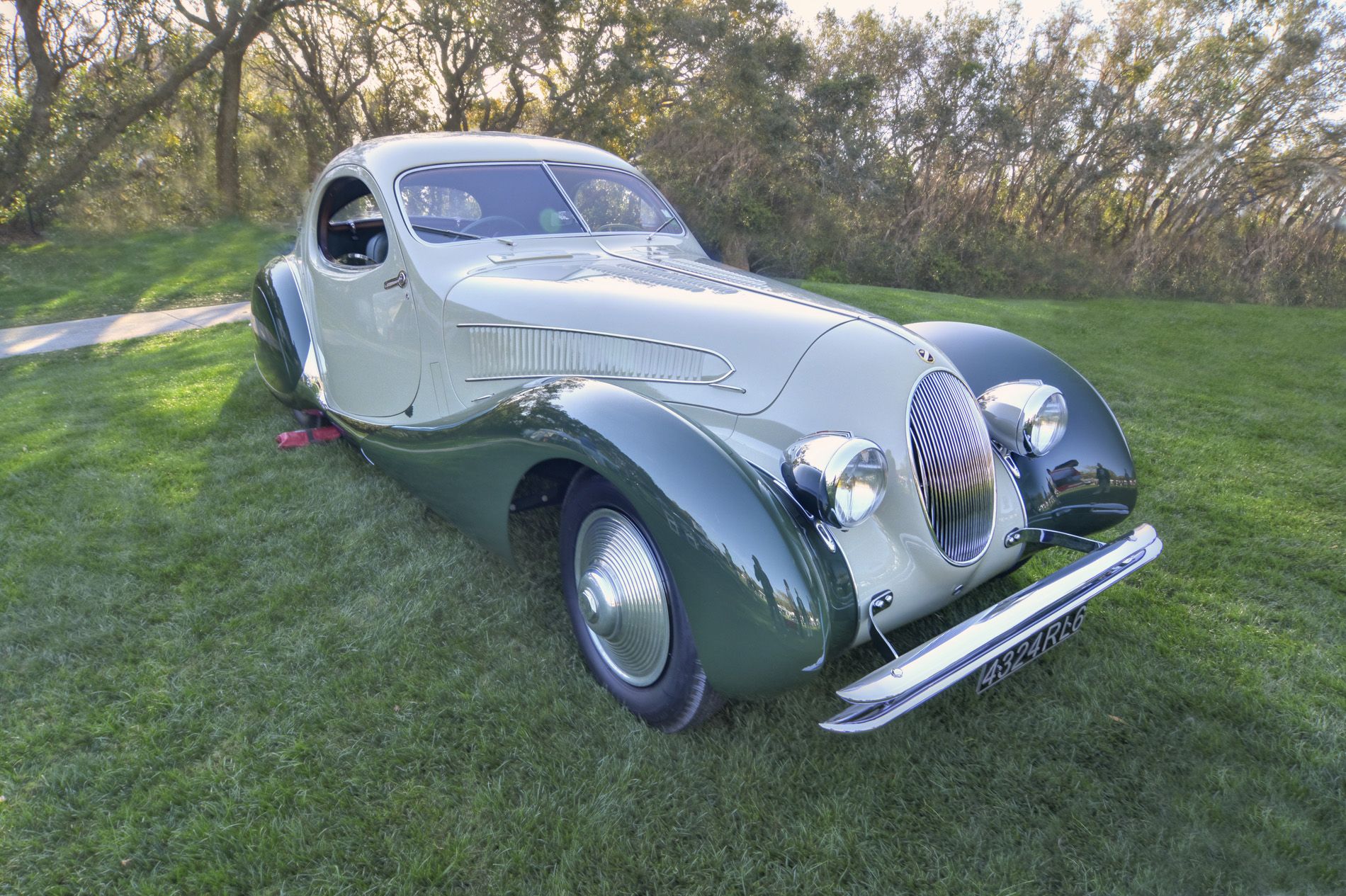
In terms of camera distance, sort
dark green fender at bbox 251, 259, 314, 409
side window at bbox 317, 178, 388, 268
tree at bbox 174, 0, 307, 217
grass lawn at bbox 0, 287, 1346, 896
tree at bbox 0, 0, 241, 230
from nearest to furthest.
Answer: grass lawn at bbox 0, 287, 1346, 896, side window at bbox 317, 178, 388, 268, dark green fender at bbox 251, 259, 314, 409, tree at bbox 0, 0, 241, 230, tree at bbox 174, 0, 307, 217

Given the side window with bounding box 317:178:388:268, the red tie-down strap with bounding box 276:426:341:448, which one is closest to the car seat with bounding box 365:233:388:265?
the side window with bounding box 317:178:388:268

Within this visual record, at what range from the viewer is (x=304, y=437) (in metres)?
4.10

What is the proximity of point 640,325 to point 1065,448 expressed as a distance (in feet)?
4.78

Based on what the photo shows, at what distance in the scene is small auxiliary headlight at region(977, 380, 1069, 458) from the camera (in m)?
2.31

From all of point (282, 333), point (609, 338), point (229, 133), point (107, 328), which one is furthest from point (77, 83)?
point (609, 338)

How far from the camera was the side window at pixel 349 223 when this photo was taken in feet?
11.6

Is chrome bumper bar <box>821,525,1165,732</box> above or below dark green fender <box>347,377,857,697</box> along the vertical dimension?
below

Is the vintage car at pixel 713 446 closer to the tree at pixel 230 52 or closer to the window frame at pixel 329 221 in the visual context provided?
the window frame at pixel 329 221

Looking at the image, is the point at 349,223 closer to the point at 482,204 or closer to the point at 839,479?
the point at 482,204

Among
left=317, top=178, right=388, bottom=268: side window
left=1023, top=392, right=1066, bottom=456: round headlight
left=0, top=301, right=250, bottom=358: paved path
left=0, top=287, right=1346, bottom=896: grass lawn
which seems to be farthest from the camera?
left=0, top=301, right=250, bottom=358: paved path

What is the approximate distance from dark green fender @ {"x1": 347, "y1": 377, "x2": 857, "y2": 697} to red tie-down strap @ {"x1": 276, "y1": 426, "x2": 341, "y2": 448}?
2528mm

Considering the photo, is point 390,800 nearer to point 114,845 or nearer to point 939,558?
point 114,845

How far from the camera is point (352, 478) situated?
363 cm

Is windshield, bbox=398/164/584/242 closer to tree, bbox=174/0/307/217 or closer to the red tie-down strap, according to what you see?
the red tie-down strap
